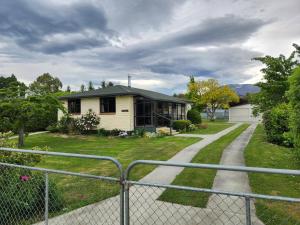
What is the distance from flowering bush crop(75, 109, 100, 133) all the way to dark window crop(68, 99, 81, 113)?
1.79 meters

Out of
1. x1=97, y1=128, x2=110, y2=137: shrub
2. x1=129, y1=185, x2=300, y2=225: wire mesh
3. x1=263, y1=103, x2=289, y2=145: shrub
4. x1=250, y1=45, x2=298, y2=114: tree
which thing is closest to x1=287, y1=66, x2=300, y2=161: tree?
x1=129, y1=185, x2=300, y2=225: wire mesh

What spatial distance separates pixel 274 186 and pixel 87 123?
18193 mm

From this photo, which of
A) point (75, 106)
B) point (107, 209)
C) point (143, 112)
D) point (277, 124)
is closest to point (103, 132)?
point (143, 112)

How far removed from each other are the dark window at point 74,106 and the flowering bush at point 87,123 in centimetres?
179

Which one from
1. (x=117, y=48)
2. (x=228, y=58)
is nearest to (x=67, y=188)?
(x=117, y=48)

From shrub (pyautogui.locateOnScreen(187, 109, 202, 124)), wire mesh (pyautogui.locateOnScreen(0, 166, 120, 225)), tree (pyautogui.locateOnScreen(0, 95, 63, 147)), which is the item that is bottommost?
wire mesh (pyautogui.locateOnScreen(0, 166, 120, 225))

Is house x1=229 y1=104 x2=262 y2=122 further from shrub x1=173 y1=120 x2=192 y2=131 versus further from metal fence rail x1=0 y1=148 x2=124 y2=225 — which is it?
metal fence rail x1=0 y1=148 x2=124 y2=225

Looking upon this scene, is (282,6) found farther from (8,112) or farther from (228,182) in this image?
(8,112)

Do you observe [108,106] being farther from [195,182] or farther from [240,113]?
[240,113]

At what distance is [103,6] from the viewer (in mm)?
12117

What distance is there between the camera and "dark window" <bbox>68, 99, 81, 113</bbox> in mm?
25145

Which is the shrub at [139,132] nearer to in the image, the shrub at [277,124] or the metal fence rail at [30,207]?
the shrub at [277,124]

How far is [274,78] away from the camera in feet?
68.2

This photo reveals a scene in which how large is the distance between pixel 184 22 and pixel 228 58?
397 inches
